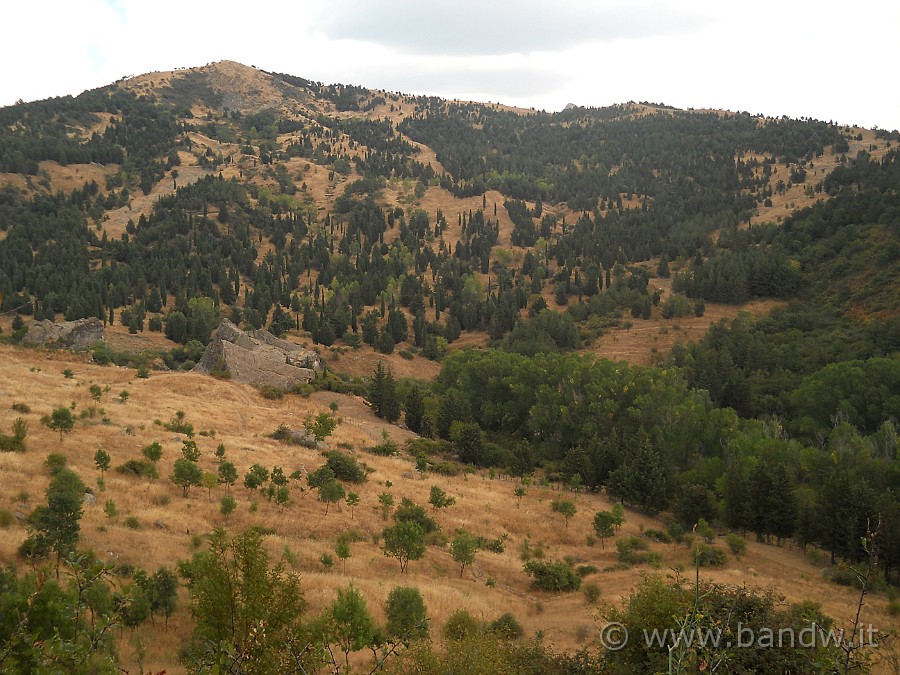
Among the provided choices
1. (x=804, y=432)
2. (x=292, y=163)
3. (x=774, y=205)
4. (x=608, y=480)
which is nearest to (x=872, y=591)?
(x=608, y=480)

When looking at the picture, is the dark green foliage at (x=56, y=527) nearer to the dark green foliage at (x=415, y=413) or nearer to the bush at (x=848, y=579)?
the bush at (x=848, y=579)

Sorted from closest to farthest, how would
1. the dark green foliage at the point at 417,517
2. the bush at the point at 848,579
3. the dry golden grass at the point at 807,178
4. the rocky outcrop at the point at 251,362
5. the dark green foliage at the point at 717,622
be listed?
the dark green foliage at the point at 717,622 → the bush at the point at 848,579 → the dark green foliage at the point at 417,517 → the rocky outcrop at the point at 251,362 → the dry golden grass at the point at 807,178

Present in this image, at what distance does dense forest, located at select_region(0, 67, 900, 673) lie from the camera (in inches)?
1708

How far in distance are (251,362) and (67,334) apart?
24.9 meters

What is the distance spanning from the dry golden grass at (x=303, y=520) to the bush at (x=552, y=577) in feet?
1.88

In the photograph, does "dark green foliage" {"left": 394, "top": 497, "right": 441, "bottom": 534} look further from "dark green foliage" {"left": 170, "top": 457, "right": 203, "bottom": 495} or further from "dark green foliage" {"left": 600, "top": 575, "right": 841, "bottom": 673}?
"dark green foliage" {"left": 600, "top": 575, "right": 841, "bottom": 673}

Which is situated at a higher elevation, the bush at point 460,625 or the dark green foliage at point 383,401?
the bush at point 460,625

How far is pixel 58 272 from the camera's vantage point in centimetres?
10112

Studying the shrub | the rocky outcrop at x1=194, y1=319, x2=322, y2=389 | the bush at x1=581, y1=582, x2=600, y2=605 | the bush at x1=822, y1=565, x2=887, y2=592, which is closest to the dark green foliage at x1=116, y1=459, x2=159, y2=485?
the shrub

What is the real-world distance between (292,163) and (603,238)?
366ft

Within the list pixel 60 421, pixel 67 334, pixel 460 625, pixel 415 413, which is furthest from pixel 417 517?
pixel 67 334

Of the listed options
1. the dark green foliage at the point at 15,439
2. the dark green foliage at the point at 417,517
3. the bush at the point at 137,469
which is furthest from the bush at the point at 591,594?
the dark green foliage at the point at 15,439

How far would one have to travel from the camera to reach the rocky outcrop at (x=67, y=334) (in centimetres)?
6656

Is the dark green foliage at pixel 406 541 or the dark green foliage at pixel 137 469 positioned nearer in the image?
the dark green foliage at pixel 406 541
